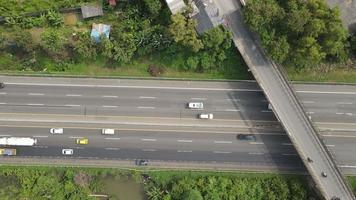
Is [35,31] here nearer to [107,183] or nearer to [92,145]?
[92,145]

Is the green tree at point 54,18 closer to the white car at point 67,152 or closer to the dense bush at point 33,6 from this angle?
the dense bush at point 33,6

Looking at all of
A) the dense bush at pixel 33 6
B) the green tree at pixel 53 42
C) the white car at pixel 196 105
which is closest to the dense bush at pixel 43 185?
the green tree at pixel 53 42

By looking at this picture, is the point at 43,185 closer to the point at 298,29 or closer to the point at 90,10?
the point at 90,10

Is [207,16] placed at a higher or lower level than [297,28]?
higher

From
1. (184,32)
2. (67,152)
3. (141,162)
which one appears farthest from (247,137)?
(67,152)

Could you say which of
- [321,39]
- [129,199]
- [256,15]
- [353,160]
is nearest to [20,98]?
[129,199]

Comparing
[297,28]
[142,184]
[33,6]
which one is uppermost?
[33,6]
